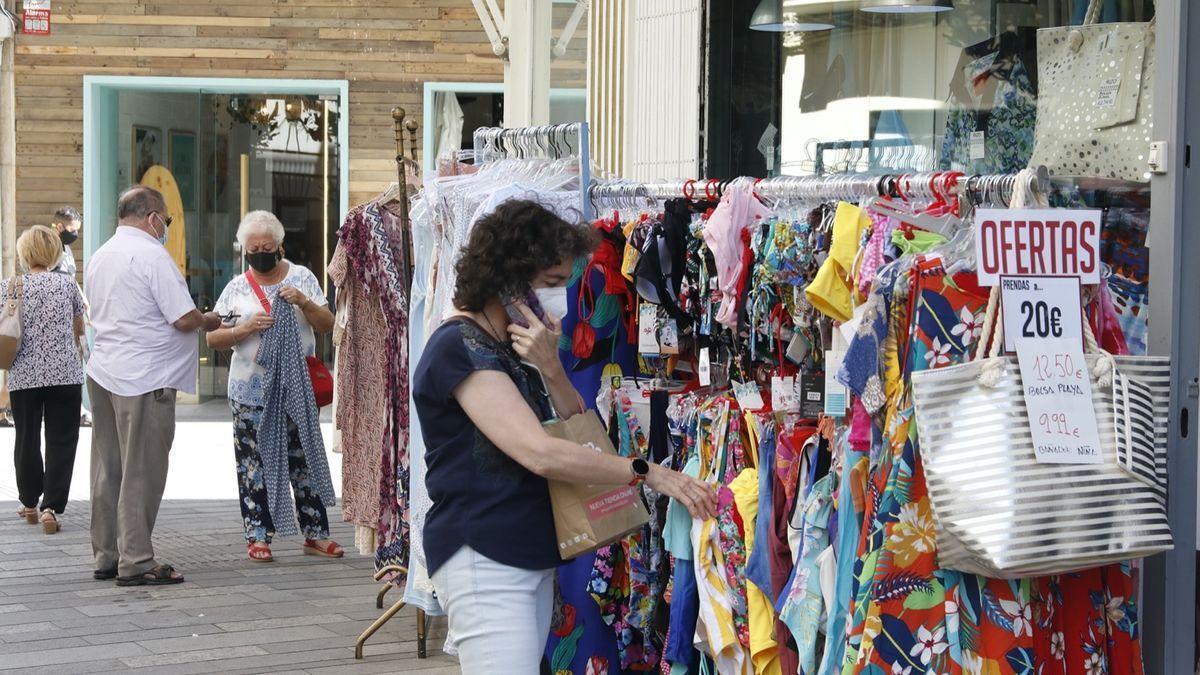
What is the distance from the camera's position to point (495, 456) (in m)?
3.70

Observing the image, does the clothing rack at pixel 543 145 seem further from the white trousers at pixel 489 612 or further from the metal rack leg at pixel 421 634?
the metal rack leg at pixel 421 634

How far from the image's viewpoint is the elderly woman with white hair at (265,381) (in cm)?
834

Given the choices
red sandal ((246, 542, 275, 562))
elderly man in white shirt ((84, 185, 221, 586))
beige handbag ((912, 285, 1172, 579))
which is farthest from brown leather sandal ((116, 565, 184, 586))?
beige handbag ((912, 285, 1172, 579))

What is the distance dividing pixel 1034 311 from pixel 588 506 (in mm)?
1180

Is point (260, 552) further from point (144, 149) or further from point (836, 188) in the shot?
point (144, 149)

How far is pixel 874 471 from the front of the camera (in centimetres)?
378

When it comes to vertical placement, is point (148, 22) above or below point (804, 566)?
above

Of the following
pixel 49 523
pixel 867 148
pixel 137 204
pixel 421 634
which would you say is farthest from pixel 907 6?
pixel 49 523

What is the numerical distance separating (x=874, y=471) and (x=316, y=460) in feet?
17.4

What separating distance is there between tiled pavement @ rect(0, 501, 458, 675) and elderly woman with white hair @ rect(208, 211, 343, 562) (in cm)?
27

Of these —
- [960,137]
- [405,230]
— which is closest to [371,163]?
[405,230]

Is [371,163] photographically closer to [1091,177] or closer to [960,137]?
[960,137]

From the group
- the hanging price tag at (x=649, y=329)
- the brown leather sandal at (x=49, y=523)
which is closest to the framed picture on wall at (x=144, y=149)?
the brown leather sandal at (x=49, y=523)

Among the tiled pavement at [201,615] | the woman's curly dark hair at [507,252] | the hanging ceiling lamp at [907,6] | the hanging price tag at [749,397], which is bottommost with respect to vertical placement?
the tiled pavement at [201,615]
